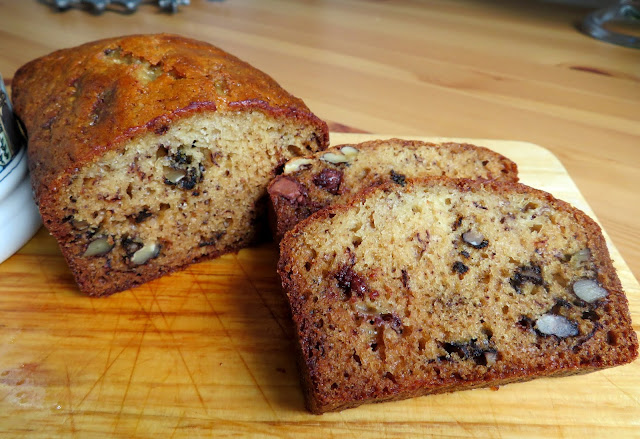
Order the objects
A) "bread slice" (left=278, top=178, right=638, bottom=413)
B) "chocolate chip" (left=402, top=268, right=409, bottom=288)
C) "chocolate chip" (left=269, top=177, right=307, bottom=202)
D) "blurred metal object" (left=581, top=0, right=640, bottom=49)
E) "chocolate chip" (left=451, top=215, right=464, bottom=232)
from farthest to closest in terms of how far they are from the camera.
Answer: "blurred metal object" (left=581, top=0, right=640, bottom=49) < "chocolate chip" (left=269, top=177, right=307, bottom=202) < "chocolate chip" (left=451, top=215, right=464, bottom=232) < "chocolate chip" (left=402, top=268, right=409, bottom=288) < "bread slice" (left=278, top=178, right=638, bottom=413)

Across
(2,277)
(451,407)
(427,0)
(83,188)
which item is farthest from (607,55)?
(2,277)

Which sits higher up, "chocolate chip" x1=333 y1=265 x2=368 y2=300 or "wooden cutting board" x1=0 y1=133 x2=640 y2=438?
"chocolate chip" x1=333 y1=265 x2=368 y2=300

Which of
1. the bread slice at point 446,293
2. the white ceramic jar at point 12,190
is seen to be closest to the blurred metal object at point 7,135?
the white ceramic jar at point 12,190

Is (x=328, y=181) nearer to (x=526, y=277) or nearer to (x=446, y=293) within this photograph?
(x=446, y=293)

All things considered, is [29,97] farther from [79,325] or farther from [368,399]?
[368,399]

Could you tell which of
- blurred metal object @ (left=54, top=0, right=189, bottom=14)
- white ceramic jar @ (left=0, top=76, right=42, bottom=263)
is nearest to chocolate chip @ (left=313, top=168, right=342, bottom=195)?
white ceramic jar @ (left=0, top=76, right=42, bottom=263)

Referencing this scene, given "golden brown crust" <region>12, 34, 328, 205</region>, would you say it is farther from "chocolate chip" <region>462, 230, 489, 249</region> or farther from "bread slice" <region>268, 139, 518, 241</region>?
"chocolate chip" <region>462, 230, 489, 249</region>

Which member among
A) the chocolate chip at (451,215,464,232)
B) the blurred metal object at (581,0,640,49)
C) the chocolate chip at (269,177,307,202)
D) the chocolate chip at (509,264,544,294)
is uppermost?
the blurred metal object at (581,0,640,49)

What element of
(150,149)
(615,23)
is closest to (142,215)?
(150,149)
